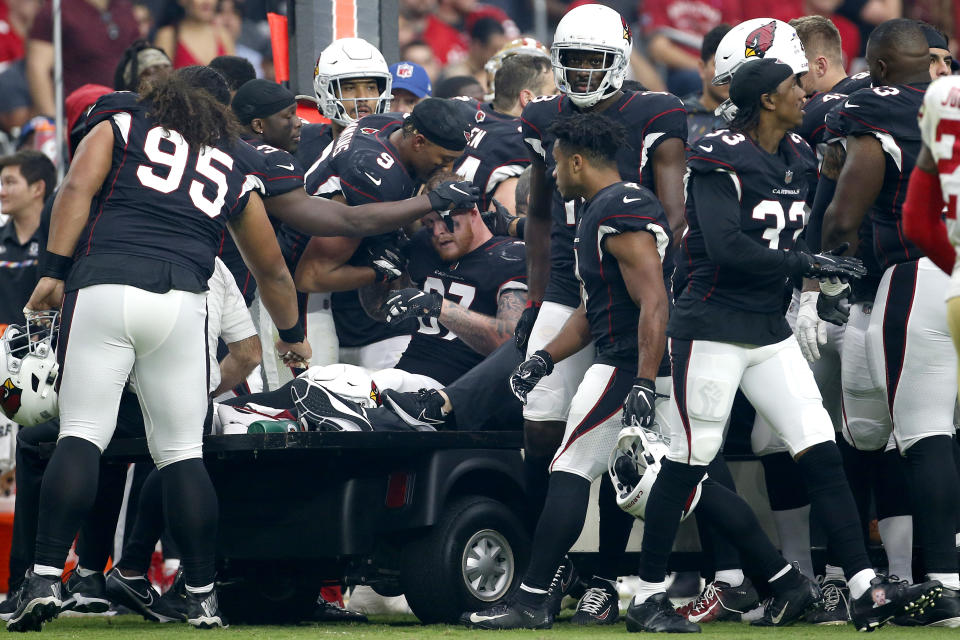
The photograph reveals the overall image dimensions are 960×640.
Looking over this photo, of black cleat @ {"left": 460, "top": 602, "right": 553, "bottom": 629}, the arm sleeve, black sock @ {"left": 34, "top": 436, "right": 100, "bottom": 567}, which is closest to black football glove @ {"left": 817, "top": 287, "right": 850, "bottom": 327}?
the arm sleeve

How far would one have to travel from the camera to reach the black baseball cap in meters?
4.59

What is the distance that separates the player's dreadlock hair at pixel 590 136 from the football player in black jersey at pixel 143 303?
1099 millimetres

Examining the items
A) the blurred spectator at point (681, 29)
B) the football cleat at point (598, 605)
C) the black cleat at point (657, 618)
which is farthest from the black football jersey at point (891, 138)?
the blurred spectator at point (681, 29)

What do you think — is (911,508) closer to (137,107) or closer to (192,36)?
(137,107)

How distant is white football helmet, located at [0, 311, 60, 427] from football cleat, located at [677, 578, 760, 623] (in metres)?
2.24

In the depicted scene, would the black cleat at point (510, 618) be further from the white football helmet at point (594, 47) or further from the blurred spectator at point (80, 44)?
the blurred spectator at point (80, 44)

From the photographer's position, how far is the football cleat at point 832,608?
486 cm

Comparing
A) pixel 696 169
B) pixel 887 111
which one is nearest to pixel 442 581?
pixel 696 169

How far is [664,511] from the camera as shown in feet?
14.8

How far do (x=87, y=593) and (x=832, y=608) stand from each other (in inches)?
102

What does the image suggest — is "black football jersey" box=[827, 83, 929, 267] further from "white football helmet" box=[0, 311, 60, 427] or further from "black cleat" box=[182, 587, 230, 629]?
"white football helmet" box=[0, 311, 60, 427]

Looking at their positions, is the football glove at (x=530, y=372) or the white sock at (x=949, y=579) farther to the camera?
the football glove at (x=530, y=372)

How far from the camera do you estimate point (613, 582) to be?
5.12m

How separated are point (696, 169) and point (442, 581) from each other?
1.58 m
